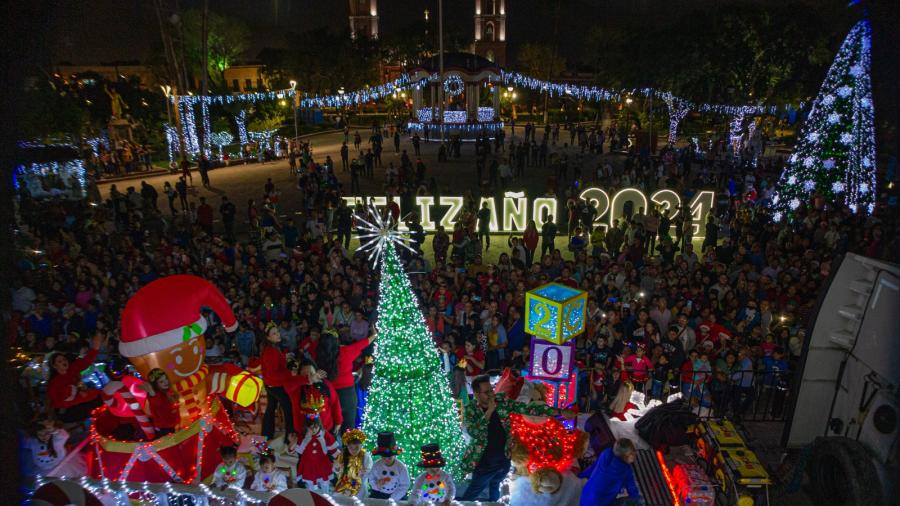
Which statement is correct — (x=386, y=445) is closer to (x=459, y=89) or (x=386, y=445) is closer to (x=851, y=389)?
(x=851, y=389)

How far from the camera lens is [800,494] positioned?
7.24 metres

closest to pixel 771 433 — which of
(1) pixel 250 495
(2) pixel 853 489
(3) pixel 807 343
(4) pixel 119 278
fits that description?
(3) pixel 807 343

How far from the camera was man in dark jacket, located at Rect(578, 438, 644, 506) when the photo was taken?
237 inches

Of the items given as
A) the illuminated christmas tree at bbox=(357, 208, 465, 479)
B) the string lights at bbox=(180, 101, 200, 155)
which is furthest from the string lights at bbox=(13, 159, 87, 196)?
the illuminated christmas tree at bbox=(357, 208, 465, 479)

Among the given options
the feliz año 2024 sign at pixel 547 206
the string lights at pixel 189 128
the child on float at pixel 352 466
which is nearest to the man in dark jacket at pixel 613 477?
the child on float at pixel 352 466

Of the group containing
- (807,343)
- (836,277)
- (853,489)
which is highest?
(836,277)

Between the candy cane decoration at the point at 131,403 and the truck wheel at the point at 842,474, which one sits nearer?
the truck wheel at the point at 842,474

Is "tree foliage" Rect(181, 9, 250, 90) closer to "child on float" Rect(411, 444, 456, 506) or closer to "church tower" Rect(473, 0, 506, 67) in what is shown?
"church tower" Rect(473, 0, 506, 67)

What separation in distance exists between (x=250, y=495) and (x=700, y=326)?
7638 mm

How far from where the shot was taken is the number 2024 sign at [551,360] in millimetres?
8133

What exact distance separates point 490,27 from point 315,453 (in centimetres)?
9778

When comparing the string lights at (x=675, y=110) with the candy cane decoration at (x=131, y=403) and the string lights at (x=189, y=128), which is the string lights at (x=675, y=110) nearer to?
the string lights at (x=189, y=128)

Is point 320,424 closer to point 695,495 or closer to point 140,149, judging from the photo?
point 695,495

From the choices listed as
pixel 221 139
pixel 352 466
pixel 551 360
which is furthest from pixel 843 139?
pixel 221 139
